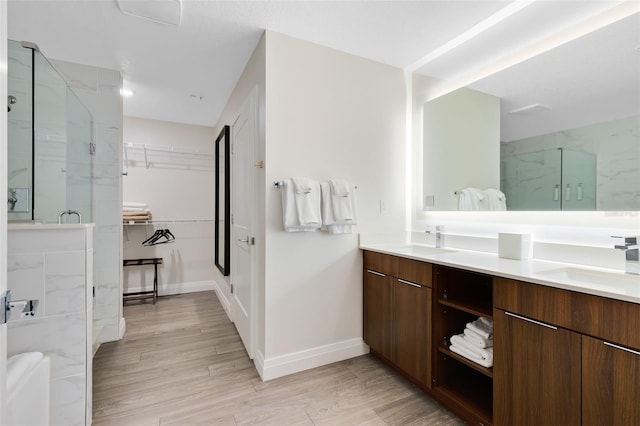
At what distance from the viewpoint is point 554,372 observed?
3.87ft

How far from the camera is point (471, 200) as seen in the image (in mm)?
2201

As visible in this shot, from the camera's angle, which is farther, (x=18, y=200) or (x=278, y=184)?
(x=278, y=184)

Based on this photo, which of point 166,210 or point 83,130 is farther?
point 166,210

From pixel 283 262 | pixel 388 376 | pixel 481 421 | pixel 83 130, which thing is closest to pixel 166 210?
pixel 83 130

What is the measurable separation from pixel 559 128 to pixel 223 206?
3240 millimetres

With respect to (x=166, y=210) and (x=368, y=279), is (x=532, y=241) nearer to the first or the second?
(x=368, y=279)

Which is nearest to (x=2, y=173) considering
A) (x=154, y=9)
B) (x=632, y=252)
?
(x=154, y=9)

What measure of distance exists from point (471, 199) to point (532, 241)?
52 centimetres

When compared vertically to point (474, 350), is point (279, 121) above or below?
above

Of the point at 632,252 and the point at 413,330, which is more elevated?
the point at 632,252

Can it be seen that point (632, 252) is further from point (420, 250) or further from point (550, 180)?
point (420, 250)

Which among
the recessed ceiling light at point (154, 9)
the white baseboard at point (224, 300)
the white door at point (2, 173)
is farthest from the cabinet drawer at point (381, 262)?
the recessed ceiling light at point (154, 9)

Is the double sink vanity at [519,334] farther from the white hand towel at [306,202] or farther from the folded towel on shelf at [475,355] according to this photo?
the white hand towel at [306,202]

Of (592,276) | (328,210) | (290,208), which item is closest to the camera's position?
(592,276)
